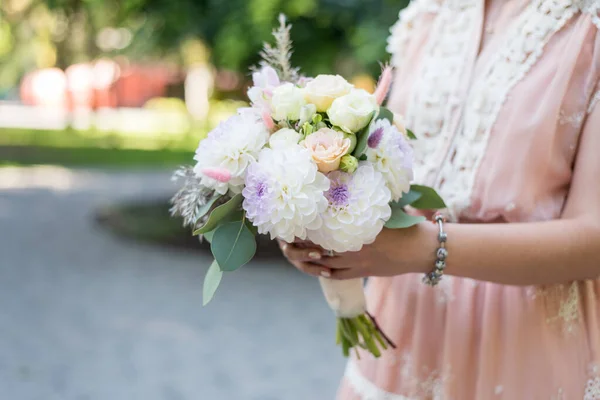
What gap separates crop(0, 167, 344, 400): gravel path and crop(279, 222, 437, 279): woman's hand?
3.94 metres

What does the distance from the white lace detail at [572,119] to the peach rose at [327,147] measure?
0.43 metres

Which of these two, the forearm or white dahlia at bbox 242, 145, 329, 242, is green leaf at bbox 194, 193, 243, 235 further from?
the forearm

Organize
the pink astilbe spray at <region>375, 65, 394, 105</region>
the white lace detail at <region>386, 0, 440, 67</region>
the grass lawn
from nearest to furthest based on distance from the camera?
the pink astilbe spray at <region>375, 65, 394, 105</region>
the white lace detail at <region>386, 0, 440, 67</region>
the grass lawn

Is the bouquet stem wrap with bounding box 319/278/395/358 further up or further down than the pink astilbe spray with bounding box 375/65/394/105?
further down

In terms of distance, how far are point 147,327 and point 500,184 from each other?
5445 millimetres

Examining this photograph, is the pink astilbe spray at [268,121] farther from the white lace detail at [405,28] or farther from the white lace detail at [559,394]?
the white lace detail at [559,394]

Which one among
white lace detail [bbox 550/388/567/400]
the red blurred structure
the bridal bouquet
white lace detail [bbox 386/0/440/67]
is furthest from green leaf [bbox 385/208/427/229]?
the red blurred structure

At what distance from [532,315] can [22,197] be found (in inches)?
515

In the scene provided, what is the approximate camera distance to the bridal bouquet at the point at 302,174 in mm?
1389

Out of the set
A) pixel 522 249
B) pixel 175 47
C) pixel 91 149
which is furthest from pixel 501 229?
pixel 91 149

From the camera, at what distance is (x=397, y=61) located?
201 cm

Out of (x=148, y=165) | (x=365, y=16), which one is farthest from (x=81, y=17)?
(x=148, y=165)

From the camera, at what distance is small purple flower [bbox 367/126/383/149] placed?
148cm

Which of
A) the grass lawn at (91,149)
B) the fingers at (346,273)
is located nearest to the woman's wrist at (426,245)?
the fingers at (346,273)
